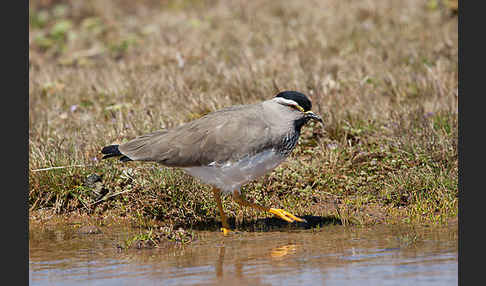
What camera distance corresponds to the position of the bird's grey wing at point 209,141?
6.51 meters

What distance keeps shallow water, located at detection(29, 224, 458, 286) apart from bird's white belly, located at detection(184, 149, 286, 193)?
1.73ft

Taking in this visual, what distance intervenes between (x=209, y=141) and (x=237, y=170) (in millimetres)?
408

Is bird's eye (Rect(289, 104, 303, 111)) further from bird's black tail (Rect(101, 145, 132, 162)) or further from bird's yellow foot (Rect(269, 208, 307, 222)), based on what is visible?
bird's black tail (Rect(101, 145, 132, 162))

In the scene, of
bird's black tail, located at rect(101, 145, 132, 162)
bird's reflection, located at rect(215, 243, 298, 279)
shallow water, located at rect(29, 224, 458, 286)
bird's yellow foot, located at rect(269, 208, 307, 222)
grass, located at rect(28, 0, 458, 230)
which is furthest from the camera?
grass, located at rect(28, 0, 458, 230)

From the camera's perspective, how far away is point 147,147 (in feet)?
22.7

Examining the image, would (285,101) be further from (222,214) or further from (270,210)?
(222,214)

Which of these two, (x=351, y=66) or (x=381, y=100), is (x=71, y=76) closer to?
(x=351, y=66)

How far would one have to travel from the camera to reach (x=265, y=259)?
18.9 feet

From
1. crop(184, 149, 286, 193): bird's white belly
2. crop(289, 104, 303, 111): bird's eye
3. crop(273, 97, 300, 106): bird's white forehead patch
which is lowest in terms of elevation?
crop(184, 149, 286, 193): bird's white belly

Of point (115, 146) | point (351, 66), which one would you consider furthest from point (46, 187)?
point (351, 66)

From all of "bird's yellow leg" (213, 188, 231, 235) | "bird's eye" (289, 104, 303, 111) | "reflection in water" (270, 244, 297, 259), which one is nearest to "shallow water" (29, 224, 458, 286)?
"reflection in water" (270, 244, 297, 259)

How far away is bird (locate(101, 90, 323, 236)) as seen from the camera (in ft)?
21.3

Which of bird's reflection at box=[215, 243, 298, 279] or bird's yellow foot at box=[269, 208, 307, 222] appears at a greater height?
bird's yellow foot at box=[269, 208, 307, 222]

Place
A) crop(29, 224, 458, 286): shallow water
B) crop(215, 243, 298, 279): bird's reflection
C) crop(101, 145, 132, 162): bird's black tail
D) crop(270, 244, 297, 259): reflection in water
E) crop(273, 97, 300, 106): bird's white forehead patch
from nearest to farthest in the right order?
crop(29, 224, 458, 286): shallow water, crop(215, 243, 298, 279): bird's reflection, crop(270, 244, 297, 259): reflection in water, crop(273, 97, 300, 106): bird's white forehead patch, crop(101, 145, 132, 162): bird's black tail
